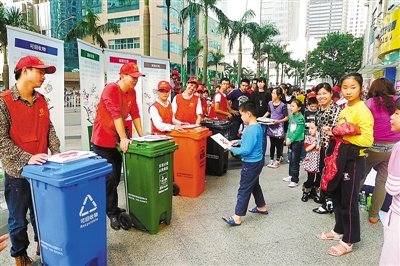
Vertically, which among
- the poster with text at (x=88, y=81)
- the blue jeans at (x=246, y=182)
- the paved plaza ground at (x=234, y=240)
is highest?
the poster with text at (x=88, y=81)

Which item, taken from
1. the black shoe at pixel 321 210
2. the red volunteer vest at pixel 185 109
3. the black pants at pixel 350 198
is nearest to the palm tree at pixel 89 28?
the red volunteer vest at pixel 185 109

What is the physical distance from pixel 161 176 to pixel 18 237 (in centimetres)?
134

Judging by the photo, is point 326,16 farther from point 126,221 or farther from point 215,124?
point 126,221

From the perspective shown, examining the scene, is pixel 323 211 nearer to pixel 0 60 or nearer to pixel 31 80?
pixel 31 80

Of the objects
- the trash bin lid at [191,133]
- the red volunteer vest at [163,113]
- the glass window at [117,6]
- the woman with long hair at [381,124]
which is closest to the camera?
the woman with long hair at [381,124]

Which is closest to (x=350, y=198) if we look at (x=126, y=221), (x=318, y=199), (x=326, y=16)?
(x=318, y=199)

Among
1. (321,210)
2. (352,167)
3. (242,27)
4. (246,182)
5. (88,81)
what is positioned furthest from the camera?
(242,27)

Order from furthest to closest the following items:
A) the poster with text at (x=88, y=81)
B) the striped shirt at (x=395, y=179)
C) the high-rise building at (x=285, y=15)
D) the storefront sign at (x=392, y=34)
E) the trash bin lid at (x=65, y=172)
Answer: the high-rise building at (x=285, y=15) < the storefront sign at (x=392, y=34) < the poster with text at (x=88, y=81) < the trash bin lid at (x=65, y=172) < the striped shirt at (x=395, y=179)

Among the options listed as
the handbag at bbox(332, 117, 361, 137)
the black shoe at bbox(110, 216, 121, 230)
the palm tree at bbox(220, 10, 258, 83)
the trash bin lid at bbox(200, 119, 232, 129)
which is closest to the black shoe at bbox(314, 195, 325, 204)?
the handbag at bbox(332, 117, 361, 137)

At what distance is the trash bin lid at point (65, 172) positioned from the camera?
2.03 metres

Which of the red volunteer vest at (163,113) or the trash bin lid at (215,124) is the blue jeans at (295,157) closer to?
the trash bin lid at (215,124)

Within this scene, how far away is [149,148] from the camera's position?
9.78 feet

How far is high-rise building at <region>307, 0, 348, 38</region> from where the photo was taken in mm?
74500

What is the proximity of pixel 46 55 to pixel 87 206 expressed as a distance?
96.4 inches
